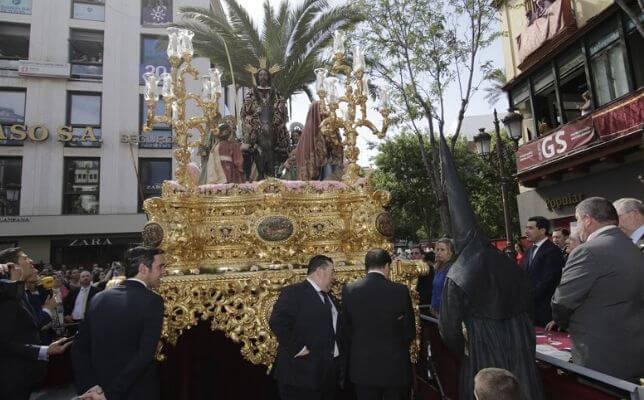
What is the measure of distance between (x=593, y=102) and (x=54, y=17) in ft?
73.8

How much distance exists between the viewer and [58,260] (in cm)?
1962

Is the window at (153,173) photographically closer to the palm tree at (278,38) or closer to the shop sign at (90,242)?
the shop sign at (90,242)

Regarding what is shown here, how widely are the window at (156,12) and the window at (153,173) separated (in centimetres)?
687

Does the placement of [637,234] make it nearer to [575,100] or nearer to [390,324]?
[390,324]

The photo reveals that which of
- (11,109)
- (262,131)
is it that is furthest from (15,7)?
(262,131)

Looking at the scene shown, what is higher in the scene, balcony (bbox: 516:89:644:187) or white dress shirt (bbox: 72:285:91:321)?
balcony (bbox: 516:89:644:187)

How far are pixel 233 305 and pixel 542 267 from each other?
339 centimetres

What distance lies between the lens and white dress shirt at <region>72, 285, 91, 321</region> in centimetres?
809

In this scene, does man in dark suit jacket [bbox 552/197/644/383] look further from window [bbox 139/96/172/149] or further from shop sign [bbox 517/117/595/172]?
window [bbox 139/96/172/149]

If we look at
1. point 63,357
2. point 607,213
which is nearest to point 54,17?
point 63,357

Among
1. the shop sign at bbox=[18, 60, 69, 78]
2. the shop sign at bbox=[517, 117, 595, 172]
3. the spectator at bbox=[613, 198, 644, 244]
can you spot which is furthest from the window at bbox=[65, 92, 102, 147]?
the spectator at bbox=[613, 198, 644, 244]

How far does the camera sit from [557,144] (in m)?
14.0

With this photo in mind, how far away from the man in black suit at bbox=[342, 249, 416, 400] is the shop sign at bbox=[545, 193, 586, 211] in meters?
12.4

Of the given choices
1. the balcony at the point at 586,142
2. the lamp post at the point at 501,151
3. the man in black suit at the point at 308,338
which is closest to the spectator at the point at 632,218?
the man in black suit at the point at 308,338
